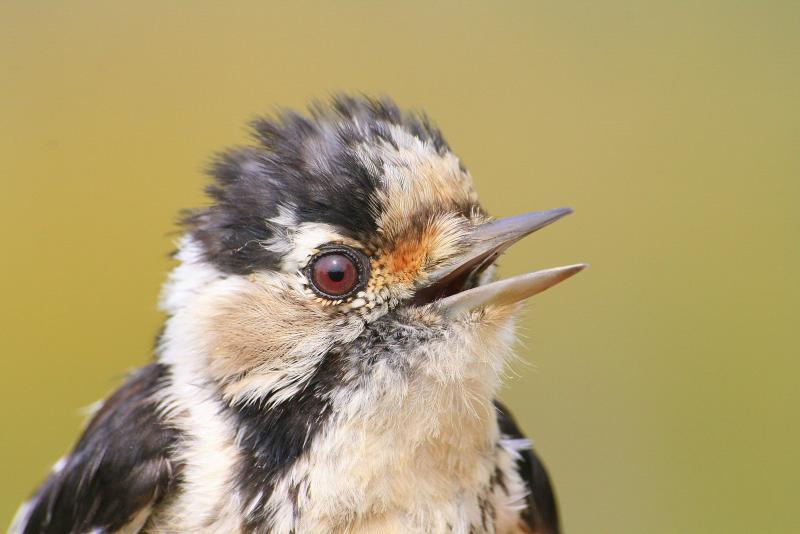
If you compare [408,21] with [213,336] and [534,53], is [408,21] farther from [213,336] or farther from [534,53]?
[213,336]

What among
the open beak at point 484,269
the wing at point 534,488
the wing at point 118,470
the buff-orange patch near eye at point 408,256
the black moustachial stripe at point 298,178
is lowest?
the wing at point 534,488

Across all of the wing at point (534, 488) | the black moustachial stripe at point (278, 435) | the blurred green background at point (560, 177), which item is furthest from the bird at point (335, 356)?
the blurred green background at point (560, 177)

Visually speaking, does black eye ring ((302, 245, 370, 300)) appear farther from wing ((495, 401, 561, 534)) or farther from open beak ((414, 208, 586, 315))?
wing ((495, 401, 561, 534))

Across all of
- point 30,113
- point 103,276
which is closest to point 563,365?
point 103,276

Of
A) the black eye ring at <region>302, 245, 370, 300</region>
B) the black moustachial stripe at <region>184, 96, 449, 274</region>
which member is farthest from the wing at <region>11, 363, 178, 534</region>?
the black eye ring at <region>302, 245, 370, 300</region>

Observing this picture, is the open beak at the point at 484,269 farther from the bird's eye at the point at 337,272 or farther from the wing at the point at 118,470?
the wing at the point at 118,470

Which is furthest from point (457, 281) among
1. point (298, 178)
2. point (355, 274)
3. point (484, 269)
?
point (298, 178)
